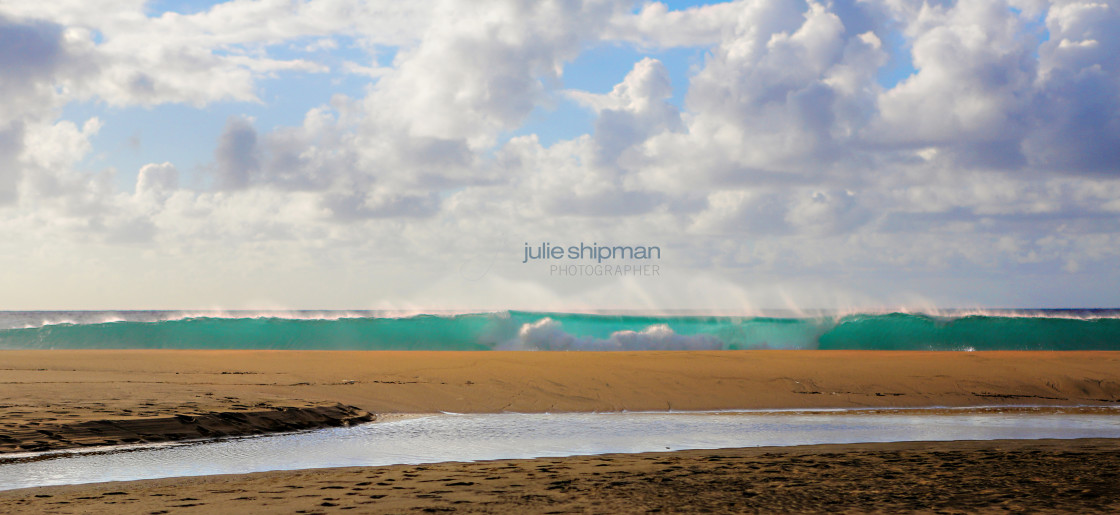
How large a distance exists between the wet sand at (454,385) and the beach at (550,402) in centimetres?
4

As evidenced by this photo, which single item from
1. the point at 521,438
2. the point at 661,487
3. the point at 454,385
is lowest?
the point at 521,438

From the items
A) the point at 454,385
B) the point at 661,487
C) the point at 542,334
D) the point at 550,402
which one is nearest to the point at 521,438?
the point at 550,402

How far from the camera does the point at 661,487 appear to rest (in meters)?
5.46

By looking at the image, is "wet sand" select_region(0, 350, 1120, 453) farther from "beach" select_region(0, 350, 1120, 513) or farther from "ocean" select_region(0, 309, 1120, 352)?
"ocean" select_region(0, 309, 1120, 352)

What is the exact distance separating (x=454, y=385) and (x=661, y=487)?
7728 millimetres

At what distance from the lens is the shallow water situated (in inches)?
257

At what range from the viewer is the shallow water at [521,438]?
6.54 m

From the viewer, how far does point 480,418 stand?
1034cm

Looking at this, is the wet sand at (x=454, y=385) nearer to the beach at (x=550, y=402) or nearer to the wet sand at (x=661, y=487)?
the beach at (x=550, y=402)

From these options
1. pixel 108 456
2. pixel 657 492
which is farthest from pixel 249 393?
pixel 657 492

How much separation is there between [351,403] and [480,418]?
200 centimetres

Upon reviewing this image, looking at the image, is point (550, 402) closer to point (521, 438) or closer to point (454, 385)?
point (454, 385)

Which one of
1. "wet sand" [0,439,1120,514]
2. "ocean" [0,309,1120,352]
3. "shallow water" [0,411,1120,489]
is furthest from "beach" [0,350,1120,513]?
"ocean" [0,309,1120,352]

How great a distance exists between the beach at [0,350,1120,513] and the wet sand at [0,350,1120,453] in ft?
0.15
